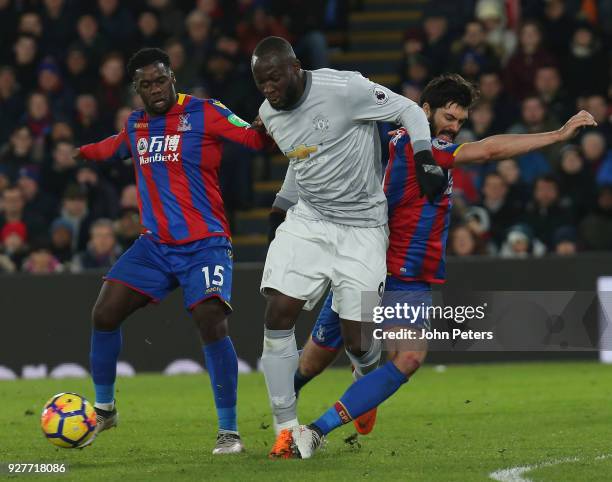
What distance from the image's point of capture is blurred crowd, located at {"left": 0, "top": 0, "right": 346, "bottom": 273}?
574 inches

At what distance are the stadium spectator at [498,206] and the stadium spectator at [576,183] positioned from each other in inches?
22.5

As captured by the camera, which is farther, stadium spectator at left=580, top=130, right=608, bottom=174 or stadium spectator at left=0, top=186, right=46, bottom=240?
stadium spectator at left=0, top=186, right=46, bottom=240

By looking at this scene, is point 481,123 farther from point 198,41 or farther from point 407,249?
point 407,249

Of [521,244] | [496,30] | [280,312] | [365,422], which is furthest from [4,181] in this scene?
[280,312]

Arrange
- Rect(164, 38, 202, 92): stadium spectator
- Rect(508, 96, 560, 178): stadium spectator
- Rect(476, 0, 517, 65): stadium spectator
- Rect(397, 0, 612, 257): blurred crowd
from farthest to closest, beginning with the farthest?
Rect(164, 38, 202, 92): stadium spectator < Rect(476, 0, 517, 65): stadium spectator < Rect(508, 96, 560, 178): stadium spectator < Rect(397, 0, 612, 257): blurred crowd

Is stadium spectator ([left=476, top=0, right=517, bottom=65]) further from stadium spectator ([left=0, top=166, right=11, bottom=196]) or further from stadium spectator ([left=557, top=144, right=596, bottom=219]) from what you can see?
stadium spectator ([left=0, top=166, right=11, bottom=196])

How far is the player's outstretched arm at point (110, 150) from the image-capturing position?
816cm

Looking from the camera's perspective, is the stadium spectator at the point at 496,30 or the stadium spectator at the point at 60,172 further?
the stadium spectator at the point at 496,30

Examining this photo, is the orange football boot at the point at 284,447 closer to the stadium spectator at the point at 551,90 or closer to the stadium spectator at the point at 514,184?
the stadium spectator at the point at 514,184

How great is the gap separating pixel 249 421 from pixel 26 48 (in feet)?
29.5

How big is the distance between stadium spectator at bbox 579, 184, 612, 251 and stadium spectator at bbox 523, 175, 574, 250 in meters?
0.19

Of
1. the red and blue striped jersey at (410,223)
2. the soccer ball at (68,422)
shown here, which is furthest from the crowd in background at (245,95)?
the red and blue striped jersey at (410,223)

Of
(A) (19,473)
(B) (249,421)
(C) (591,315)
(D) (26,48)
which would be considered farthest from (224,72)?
(A) (19,473)

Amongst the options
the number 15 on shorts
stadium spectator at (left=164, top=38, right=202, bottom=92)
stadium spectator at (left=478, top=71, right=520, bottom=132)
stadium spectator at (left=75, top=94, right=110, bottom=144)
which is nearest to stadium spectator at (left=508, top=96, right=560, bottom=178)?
stadium spectator at (left=478, top=71, right=520, bottom=132)
